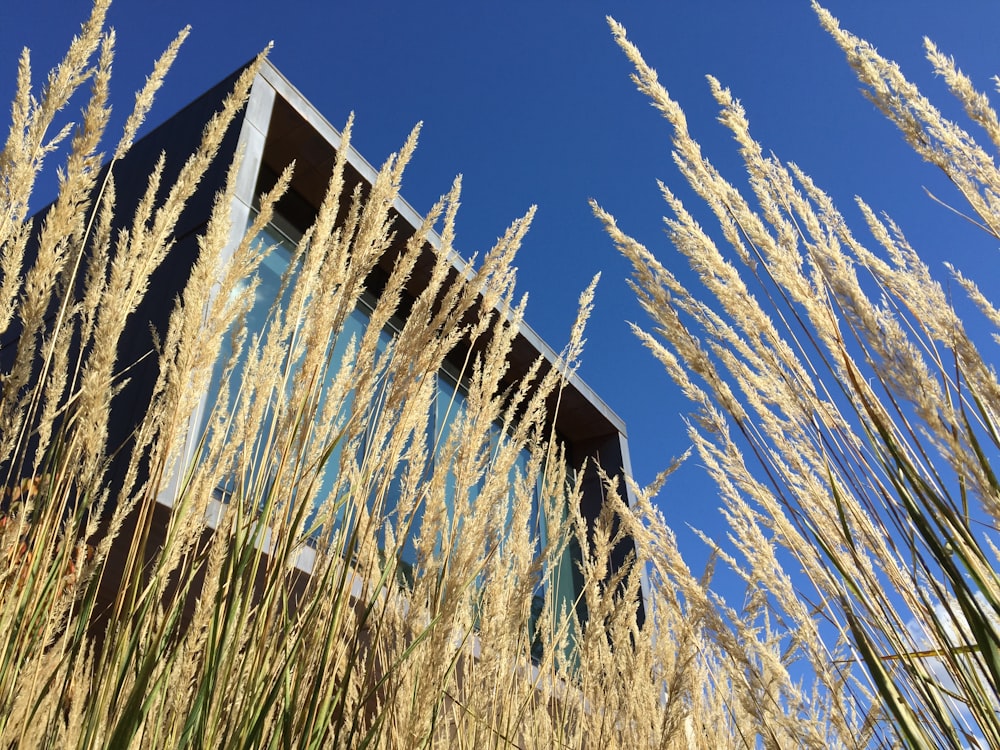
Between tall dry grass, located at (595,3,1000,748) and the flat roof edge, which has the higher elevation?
the flat roof edge

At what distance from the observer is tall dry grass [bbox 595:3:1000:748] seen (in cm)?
103

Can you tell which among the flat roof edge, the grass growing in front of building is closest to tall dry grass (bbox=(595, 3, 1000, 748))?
the grass growing in front of building

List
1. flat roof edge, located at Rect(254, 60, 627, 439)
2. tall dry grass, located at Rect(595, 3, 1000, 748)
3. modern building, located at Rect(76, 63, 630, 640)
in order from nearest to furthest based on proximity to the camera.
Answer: tall dry grass, located at Rect(595, 3, 1000, 748)
modern building, located at Rect(76, 63, 630, 640)
flat roof edge, located at Rect(254, 60, 627, 439)

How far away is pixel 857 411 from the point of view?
1.20m

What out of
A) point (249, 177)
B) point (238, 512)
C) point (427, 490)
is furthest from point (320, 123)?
point (238, 512)

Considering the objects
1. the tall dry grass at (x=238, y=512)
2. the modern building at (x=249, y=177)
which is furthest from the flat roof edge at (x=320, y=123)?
the tall dry grass at (x=238, y=512)

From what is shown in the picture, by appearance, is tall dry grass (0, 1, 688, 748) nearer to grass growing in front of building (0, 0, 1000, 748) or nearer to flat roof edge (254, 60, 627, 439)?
grass growing in front of building (0, 0, 1000, 748)

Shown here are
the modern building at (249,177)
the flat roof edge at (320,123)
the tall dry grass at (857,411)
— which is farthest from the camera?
the flat roof edge at (320,123)

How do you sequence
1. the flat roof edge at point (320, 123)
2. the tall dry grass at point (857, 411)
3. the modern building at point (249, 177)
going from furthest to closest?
the flat roof edge at point (320, 123)
the modern building at point (249, 177)
the tall dry grass at point (857, 411)

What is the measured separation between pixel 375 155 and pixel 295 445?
4.39 meters

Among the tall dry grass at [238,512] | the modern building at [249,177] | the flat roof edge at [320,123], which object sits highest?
the flat roof edge at [320,123]

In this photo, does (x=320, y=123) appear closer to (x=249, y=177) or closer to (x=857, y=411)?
(x=249, y=177)

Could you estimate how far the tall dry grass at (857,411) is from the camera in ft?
3.39

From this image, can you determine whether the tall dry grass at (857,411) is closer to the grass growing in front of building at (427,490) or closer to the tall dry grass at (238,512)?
the grass growing in front of building at (427,490)
